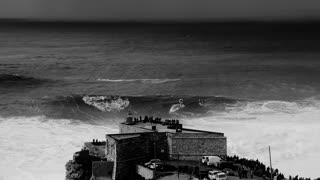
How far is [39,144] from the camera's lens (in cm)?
5122

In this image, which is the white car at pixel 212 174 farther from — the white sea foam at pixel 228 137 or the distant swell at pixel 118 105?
the distant swell at pixel 118 105

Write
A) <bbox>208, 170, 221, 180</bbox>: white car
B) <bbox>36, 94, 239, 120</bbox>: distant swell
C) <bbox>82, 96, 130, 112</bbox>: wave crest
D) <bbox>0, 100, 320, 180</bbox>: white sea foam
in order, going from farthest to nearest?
1. <bbox>82, 96, 130, 112</bbox>: wave crest
2. <bbox>36, 94, 239, 120</bbox>: distant swell
3. <bbox>0, 100, 320, 180</bbox>: white sea foam
4. <bbox>208, 170, 221, 180</bbox>: white car

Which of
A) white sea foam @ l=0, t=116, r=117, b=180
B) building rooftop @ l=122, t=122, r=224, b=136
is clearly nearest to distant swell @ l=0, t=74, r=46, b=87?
white sea foam @ l=0, t=116, r=117, b=180

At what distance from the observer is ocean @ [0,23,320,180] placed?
1895 inches

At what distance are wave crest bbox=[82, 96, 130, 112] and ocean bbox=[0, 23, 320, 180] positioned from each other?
0.11m

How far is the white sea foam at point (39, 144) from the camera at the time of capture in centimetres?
4441

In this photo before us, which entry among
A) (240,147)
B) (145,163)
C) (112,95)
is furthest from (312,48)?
(145,163)

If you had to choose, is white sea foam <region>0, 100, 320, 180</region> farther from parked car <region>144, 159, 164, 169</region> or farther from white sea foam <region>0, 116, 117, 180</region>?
parked car <region>144, 159, 164, 169</region>

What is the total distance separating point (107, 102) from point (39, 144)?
21274 mm

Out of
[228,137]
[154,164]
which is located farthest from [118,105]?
[154,164]

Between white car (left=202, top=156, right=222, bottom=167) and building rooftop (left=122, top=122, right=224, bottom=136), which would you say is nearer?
white car (left=202, top=156, right=222, bottom=167)

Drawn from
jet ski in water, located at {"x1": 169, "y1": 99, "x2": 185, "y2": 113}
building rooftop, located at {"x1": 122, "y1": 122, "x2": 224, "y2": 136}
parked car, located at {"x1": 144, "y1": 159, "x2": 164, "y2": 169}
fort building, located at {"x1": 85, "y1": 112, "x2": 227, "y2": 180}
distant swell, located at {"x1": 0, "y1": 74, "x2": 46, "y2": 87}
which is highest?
distant swell, located at {"x1": 0, "y1": 74, "x2": 46, "y2": 87}

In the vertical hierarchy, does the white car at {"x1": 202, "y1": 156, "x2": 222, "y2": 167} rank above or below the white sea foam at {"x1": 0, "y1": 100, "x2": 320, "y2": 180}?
below

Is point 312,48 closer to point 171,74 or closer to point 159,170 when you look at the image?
point 171,74
